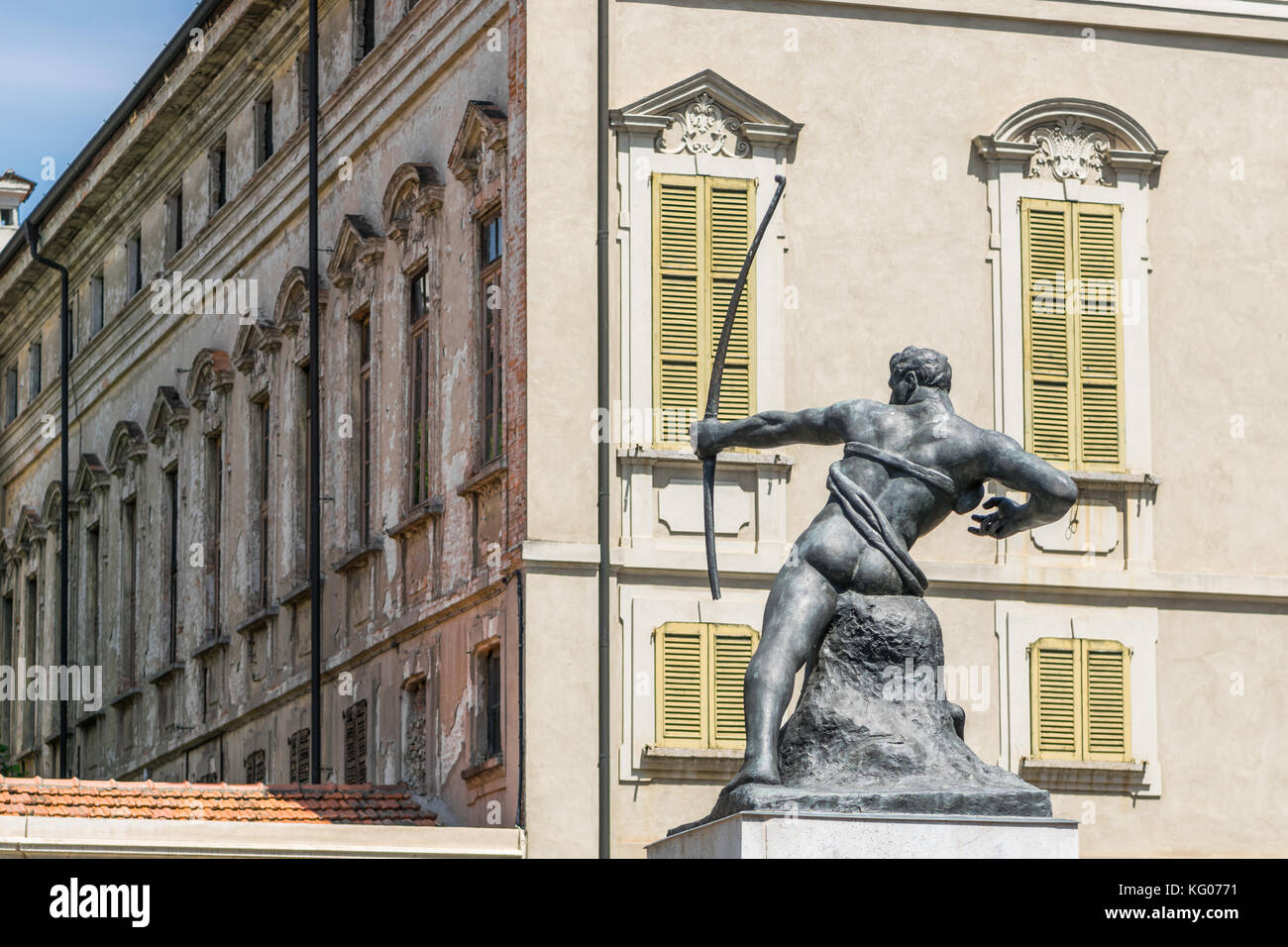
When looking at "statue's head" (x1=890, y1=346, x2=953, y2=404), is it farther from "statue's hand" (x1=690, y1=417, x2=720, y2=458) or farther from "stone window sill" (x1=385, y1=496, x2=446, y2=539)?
"stone window sill" (x1=385, y1=496, x2=446, y2=539)

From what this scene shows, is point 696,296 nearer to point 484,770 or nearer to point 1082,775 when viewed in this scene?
point 484,770

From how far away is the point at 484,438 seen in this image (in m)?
25.0

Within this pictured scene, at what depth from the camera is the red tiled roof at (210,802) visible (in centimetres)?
2375

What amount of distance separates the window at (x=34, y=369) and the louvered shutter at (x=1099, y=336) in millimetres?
23292

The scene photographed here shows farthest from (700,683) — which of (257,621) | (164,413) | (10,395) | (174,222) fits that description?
(10,395)

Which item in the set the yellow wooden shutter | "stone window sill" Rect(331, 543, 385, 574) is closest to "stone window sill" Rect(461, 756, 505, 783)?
the yellow wooden shutter

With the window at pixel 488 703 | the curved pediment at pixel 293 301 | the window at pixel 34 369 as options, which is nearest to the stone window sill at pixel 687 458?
the window at pixel 488 703

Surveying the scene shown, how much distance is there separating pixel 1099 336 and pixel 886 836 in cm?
1303

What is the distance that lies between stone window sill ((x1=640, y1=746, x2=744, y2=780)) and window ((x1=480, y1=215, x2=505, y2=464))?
2.99 m

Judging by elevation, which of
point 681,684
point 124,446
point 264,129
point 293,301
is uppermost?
point 264,129

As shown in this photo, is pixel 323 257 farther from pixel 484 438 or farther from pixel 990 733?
pixel 990 733

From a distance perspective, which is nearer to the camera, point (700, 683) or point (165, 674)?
point (700, 683)

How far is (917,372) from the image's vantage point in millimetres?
13938

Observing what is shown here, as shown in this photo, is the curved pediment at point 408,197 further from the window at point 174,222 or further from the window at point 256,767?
the window at point 174,222
